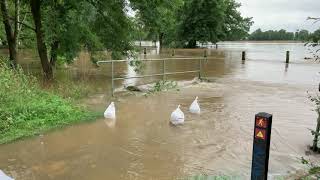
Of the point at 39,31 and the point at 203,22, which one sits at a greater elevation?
the point at 203,22

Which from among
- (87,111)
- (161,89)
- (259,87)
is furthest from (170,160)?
(259,87)

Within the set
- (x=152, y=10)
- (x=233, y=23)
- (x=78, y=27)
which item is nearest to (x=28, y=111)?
(x=78, y=27)

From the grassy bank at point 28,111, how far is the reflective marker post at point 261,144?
15.8 feet

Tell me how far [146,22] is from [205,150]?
416 inches

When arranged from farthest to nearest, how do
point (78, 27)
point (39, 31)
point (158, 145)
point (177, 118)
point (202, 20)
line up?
1. point (202, 20)
2. point (39, 31)
3. point (78, 27)
4. point (177, 118)
5. point (158, 145)

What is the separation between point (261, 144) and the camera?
409cm

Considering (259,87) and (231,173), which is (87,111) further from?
(259,87)

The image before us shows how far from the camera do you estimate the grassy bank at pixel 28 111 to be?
7.64m

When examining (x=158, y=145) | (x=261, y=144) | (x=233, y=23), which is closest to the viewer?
(x=261, y=144)

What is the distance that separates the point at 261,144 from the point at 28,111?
589 centimetres

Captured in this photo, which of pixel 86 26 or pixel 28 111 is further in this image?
pixel 86 26

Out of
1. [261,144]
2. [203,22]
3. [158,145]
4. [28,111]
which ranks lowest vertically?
[158,145]

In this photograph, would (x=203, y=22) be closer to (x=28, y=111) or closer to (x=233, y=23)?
(x=233, y=23)

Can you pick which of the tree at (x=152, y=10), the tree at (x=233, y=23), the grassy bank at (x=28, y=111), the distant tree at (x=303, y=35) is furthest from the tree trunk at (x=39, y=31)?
the tree at (x=233, y=23)
